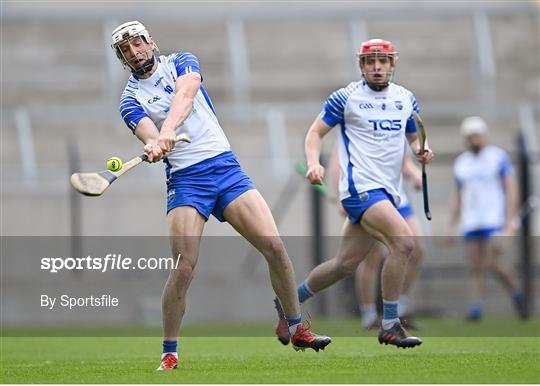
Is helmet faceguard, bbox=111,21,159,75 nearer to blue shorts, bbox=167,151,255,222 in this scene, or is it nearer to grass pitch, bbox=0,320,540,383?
blue shorts, bbox=167,151,255,222

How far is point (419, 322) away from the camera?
15789 millimetres

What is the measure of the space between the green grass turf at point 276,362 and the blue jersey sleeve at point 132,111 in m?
1.59

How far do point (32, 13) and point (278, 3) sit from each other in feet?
13.1

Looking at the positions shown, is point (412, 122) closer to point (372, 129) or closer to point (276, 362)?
point (372, 129)

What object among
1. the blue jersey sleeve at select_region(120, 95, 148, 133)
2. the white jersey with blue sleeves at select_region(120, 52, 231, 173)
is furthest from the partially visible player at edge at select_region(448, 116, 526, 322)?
the blue jersey sleeve at select_region(120, 95, 148, 133)

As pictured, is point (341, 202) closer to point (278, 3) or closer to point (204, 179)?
point (204, 179)

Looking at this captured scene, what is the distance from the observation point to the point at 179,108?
889 cm

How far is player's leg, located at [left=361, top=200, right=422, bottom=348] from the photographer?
33.6 feet

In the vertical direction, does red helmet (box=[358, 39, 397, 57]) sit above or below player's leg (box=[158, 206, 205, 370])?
above

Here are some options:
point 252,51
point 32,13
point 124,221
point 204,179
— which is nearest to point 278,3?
point 252,51

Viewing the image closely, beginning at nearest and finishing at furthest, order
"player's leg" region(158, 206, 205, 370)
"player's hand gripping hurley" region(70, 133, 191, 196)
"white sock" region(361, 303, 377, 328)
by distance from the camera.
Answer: "player's hand gripping hurley" region(70, 133, 191, 196) → "player's leg" region(158, 206, 205, 370) → "white sock" region(361, 303, 377, 328)

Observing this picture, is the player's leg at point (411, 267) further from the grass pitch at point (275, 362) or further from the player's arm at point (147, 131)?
the player's arm at point (147, 131)

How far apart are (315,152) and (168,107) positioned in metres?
1.64

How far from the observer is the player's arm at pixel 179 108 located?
341 inches
